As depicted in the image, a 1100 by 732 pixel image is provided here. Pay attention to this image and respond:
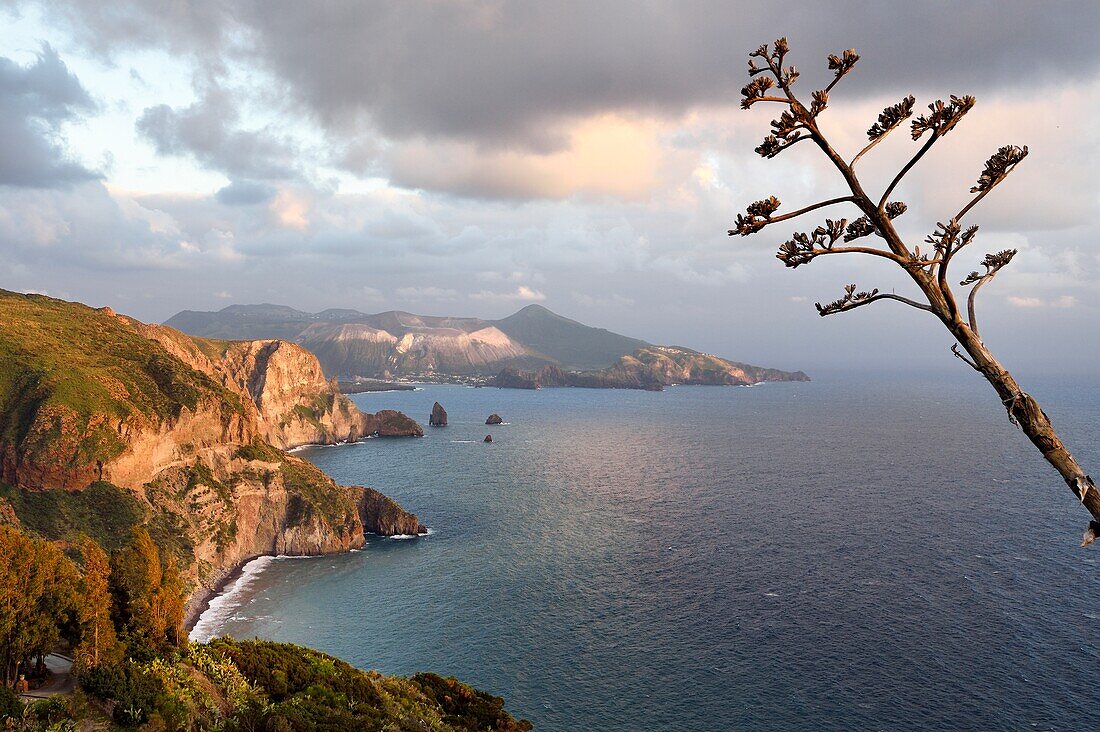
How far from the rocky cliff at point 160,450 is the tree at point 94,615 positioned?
45.2 m

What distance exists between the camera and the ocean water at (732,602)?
2120 inches

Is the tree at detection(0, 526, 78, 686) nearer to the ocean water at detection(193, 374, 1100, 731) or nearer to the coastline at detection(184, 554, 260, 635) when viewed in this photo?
the ocean water at detection(193, 374, 1100, 731)

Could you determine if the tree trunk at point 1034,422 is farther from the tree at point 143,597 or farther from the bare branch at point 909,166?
the tree at point 143,597

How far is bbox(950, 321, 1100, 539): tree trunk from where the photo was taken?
743 cm

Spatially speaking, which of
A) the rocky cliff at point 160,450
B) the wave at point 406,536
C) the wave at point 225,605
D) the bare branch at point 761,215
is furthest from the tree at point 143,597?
the wave at point 406,536

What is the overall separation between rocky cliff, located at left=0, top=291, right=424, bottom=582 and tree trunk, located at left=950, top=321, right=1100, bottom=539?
95.0 metres

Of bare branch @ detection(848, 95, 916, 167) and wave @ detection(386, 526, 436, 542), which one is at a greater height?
bare branch @ detection(848, 95, 916, 167)

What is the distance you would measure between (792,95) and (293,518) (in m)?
107

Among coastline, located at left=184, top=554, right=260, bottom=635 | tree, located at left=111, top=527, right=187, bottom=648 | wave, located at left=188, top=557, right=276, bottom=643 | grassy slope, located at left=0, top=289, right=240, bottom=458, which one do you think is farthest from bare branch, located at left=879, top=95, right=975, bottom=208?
grassy slope, located at left=0, top=289, right=240, bottom=458

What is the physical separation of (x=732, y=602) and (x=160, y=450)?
281 ft

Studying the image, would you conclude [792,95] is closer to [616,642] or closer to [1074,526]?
[616,642]

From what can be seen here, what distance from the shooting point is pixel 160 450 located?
93000 mm

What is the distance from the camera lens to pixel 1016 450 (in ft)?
545

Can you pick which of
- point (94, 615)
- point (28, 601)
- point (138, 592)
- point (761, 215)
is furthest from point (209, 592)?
point (761, 215)
